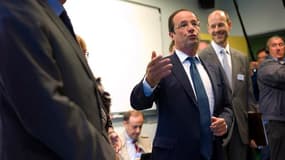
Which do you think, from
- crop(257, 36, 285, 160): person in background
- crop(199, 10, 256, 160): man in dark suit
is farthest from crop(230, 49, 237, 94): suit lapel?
crop(257, 36, 285, 160): person in background

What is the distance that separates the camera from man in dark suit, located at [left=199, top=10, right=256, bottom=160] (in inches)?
84.6

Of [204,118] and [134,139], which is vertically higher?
[204,118]

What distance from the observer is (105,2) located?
3.82 meters

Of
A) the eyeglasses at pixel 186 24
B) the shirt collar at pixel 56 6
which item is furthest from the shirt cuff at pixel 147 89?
the shirt collar at pixel 56 6

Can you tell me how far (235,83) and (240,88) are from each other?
0.04 meters

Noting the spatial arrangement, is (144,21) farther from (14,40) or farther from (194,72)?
(14,40)

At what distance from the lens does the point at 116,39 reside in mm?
3898

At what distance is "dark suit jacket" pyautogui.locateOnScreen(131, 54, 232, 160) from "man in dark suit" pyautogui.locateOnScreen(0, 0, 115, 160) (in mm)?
877

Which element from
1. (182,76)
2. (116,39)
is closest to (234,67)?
(182,76)

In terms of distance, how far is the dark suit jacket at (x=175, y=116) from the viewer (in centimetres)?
173

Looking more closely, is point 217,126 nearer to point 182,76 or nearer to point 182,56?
point 182,76

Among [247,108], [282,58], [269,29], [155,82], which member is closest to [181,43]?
[155,82]

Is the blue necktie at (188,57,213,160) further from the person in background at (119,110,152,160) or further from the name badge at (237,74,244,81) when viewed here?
the person in background at (119,110,152,160)

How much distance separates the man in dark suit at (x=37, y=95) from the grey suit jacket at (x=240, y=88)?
1411 mm
